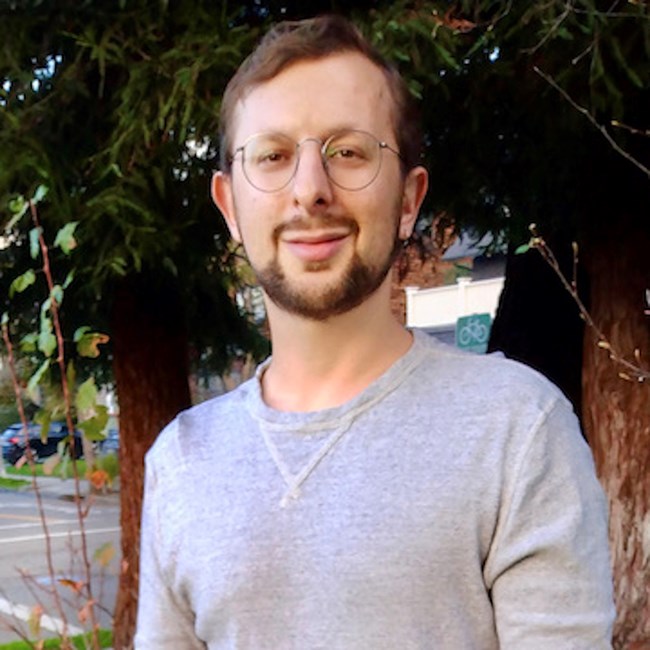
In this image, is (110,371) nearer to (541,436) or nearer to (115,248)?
(115,248)

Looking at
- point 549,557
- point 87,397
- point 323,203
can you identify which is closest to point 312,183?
point 323,203

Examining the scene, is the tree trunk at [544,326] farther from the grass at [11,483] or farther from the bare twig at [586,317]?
the grass at [11,483]

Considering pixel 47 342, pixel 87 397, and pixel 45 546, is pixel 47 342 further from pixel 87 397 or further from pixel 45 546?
pixel 45 546

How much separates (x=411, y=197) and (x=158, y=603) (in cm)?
54

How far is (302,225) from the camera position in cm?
115

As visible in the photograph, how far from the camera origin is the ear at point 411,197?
4.04ft

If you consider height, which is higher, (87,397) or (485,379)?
(485,379)

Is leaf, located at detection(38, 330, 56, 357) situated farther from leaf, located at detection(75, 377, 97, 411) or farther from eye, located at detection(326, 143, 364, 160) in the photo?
eye, located at detection(326, 143, 364, 160)

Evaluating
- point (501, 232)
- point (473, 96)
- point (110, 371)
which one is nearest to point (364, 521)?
point (473, 96)

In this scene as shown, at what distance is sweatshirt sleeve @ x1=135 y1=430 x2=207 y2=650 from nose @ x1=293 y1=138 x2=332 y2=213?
36 cm

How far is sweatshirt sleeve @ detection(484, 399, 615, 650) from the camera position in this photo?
1.04 meters

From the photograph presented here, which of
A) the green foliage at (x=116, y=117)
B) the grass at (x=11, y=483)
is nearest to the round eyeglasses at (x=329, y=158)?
the green foliage at (x=116, y=117)

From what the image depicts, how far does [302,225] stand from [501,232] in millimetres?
5241

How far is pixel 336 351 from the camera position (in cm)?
119
